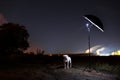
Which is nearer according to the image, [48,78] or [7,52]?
[48,78]

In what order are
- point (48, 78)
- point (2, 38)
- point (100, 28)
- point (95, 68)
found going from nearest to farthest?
point (48, 78) → point (100, 28) → point (95, 68) → point (2, 38)

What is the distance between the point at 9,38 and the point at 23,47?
3.31 meters

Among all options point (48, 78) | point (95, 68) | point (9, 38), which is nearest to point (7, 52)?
point (9, 38)

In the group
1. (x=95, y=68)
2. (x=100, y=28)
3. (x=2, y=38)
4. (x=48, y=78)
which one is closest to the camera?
(x=48, y=78)

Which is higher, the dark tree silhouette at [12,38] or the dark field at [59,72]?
the dark tree silhouette at [12,38]

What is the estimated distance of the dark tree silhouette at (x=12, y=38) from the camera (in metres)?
45.1

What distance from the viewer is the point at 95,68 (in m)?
23.7

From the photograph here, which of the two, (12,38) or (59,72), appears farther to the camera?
(12,38)

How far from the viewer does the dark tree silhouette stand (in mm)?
45062

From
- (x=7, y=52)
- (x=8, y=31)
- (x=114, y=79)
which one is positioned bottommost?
(x=114, y=79)

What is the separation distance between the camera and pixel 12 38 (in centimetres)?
4522

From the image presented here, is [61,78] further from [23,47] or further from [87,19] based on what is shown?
[23,47]

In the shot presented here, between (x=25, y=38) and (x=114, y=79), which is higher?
(x=25, y=38)

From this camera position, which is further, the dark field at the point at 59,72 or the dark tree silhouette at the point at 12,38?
the dark tree silhouette at the point at 12,38
